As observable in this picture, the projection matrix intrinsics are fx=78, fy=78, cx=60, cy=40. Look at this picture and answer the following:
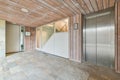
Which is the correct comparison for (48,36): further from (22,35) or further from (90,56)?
(90,56)

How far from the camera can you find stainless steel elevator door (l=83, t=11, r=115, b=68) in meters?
3.23

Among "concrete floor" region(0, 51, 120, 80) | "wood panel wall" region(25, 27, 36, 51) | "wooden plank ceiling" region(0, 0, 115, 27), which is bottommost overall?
"concrete floor" region(0, 51, 120, 80)

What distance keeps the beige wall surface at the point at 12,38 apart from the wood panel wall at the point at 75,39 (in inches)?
198

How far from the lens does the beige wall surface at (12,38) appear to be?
6359 millimetres

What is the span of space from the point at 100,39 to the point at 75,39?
1.18 meters

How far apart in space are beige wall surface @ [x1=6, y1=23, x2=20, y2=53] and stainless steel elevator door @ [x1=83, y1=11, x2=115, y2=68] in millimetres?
5795

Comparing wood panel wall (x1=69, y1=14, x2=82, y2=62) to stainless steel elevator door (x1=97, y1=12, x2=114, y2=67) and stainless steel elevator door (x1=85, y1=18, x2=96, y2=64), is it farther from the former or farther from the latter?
stainless steel elevator door (x1=97, y1=12, x2=114, y2=67)

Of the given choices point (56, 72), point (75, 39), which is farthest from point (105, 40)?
point (56, 72)

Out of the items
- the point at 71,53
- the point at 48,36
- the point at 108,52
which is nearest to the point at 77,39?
the point at 71,53

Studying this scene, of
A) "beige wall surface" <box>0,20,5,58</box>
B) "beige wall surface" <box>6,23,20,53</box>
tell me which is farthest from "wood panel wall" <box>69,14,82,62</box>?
"beige wall surface" <box>6,23,20,53</box>

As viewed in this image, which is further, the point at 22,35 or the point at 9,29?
the point at 22,35

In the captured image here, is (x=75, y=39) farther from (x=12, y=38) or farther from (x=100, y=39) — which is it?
(x=12, y=38)

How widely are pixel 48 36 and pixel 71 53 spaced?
2.68 meters

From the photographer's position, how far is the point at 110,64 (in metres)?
3.23
